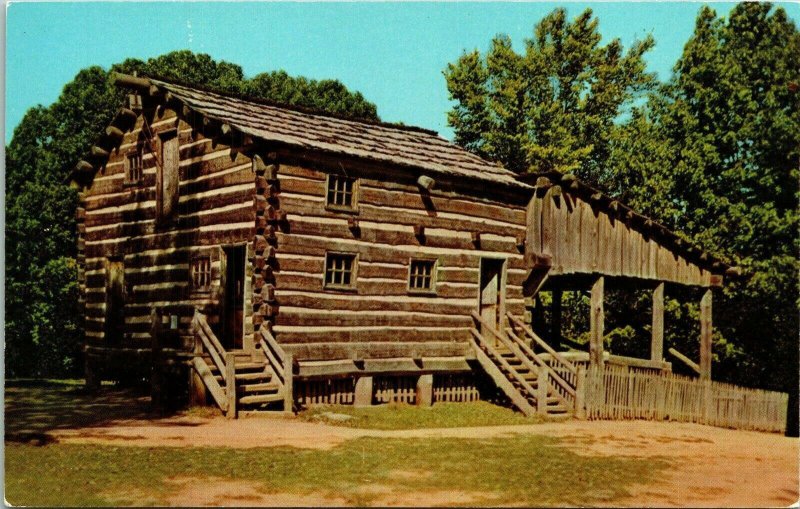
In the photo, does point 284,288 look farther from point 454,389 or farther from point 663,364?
point 663,364

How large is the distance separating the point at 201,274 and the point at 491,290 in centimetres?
761

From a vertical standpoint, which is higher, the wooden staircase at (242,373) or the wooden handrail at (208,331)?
the wooden handrail at (208,331)

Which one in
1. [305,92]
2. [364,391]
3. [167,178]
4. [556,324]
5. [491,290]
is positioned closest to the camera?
[364,391]

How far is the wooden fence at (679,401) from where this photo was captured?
19438 millimetres

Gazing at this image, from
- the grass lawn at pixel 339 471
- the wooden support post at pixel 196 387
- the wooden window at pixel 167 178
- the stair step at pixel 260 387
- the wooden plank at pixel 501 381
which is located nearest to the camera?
the grass lawn at pixel 339 471

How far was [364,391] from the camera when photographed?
2008 cm

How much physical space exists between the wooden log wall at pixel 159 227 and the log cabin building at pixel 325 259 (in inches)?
2.0

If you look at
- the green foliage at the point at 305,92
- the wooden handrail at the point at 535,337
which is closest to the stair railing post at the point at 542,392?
the wooden handrail at the point at 535,337

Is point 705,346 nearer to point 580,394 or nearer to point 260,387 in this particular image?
point 580,394

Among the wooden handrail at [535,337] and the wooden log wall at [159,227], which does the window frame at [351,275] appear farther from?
the wooden handrail at [535,337]

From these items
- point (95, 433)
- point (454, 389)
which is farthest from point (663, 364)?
point (95, 433)

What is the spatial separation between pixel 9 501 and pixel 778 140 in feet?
68.5

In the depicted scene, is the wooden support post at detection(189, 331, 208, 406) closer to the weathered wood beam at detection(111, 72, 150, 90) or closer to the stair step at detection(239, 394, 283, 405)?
the stair step at detection(239, 394, 283, 405)

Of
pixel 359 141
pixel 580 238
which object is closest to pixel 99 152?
pixel 359 141
